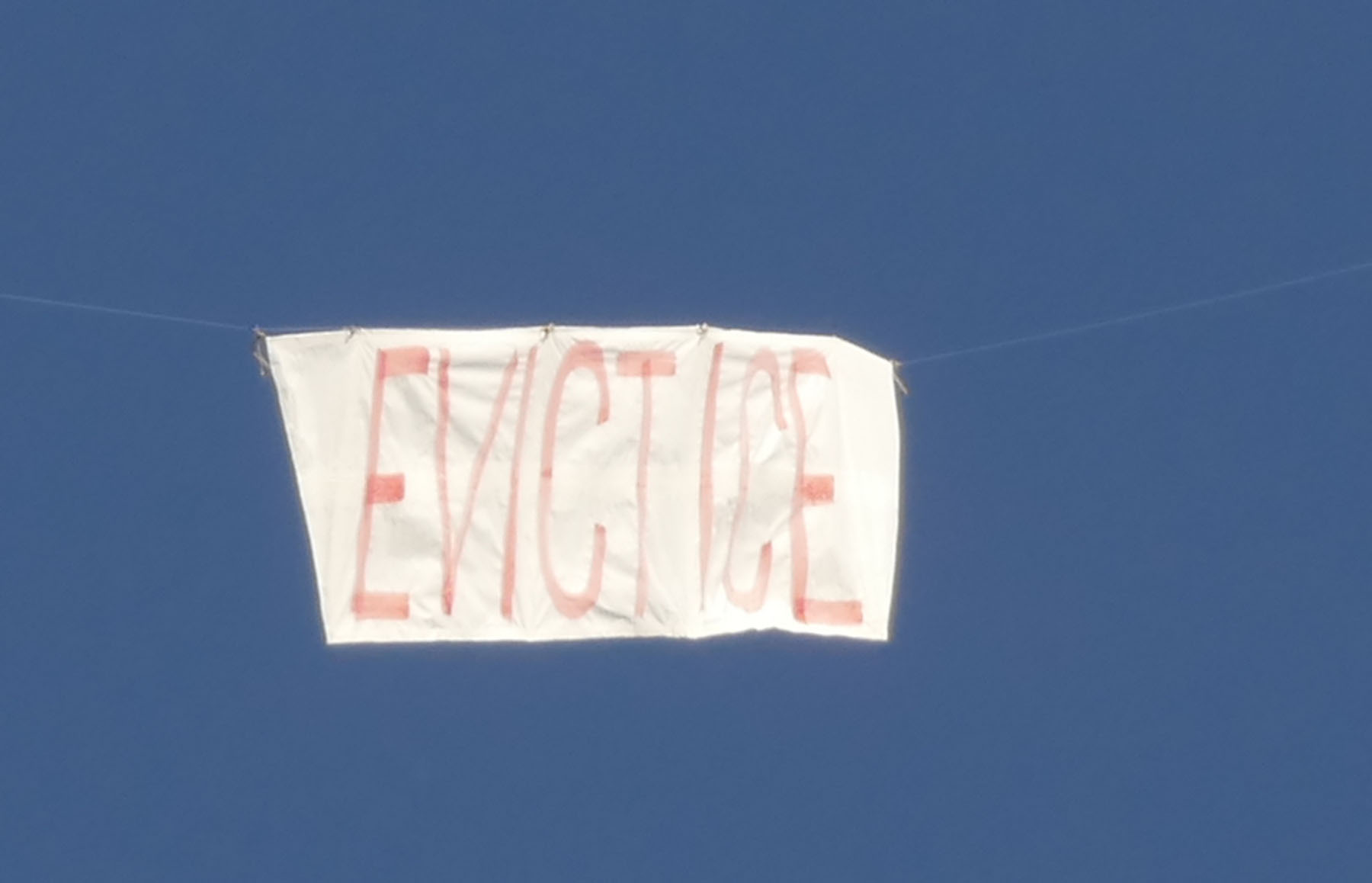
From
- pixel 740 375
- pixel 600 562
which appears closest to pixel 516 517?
pixel 600 562

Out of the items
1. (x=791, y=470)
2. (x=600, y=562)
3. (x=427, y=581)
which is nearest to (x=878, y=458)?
(x=791, y=470)

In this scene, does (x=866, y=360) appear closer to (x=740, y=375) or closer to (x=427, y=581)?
(x=740, y=375)

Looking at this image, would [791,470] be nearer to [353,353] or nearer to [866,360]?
[866,360]

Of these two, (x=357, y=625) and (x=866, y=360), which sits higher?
(x=866, y=360)

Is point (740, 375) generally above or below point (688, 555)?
above

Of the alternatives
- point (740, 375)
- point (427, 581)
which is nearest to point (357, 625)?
point (427, 581)
